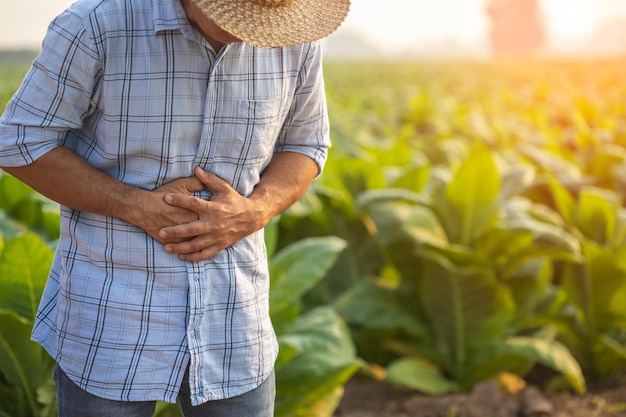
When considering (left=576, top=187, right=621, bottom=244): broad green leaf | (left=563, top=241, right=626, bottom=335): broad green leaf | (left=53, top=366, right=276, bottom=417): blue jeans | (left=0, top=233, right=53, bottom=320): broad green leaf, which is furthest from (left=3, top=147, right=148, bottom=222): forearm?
(left=576, top=187, right=621, bottom=244): broad green leaf

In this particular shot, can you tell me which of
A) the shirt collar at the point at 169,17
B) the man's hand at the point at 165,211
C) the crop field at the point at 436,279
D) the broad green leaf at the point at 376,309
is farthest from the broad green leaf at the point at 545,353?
the shirt collar at the point at 169,17

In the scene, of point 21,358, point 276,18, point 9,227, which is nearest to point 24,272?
point 21,358

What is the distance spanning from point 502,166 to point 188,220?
8.39 feet

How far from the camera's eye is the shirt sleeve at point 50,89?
5.41 ft

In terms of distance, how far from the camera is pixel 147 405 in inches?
74.2

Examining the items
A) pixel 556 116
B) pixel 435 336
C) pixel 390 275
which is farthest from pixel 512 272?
pixel 556 116

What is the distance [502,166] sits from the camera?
13.2ft

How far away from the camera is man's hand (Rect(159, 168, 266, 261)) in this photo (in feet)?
5.77

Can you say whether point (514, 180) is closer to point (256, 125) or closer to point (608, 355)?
point (608, 355)

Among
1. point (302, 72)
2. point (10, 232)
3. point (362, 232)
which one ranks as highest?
point (302, 72)

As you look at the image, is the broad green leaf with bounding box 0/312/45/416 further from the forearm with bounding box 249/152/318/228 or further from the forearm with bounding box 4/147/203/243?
the forearm with bounding box 249/152/318/228

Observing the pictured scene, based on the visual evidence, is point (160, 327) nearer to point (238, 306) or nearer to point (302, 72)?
point (238, 306)

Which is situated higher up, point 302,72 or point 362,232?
point 302,72

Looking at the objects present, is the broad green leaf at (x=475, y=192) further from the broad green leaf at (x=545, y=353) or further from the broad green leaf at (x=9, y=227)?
the broad green leaf at (x=9, y=227)
